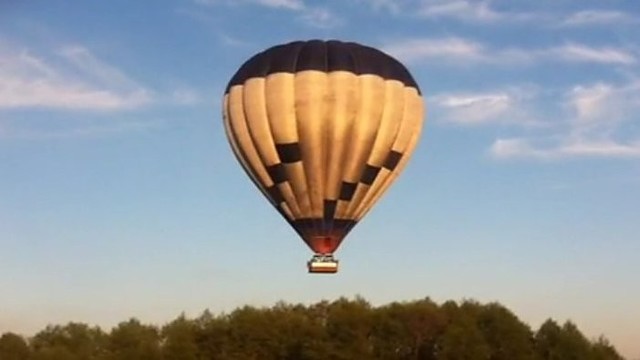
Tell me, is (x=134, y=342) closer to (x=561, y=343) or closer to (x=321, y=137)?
(x=561, y=343)

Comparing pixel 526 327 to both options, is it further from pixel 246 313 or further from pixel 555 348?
pixel 246 313

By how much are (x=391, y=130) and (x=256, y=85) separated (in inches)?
161

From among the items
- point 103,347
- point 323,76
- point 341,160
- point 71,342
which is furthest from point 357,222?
point 71,342

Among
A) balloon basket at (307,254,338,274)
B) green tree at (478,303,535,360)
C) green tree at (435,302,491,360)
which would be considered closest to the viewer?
balloon basket at (307,254,338,274)

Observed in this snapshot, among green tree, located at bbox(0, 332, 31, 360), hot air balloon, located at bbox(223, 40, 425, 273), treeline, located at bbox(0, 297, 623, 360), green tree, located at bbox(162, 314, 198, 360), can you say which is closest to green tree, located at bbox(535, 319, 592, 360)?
treeline, located at bbox(0, 297, 623, 360)

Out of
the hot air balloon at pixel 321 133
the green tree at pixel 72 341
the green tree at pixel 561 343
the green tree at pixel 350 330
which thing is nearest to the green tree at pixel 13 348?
the green tree at pixel 72 341

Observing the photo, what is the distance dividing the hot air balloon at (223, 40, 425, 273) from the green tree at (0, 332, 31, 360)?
3906 centimetres

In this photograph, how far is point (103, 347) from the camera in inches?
2539

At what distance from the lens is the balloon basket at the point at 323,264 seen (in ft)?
97.9

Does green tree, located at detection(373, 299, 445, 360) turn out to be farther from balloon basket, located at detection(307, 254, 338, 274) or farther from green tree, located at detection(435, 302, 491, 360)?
balloon basket, located at detection(307, 254, 338, 274)

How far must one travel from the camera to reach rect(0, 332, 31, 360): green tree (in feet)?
215

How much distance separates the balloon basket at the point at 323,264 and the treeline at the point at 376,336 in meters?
21.7

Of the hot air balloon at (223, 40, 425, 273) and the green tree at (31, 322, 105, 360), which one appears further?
the green tree at (31, 322, 105, 360)

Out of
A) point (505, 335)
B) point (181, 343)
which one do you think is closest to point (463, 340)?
point (505, 335)
